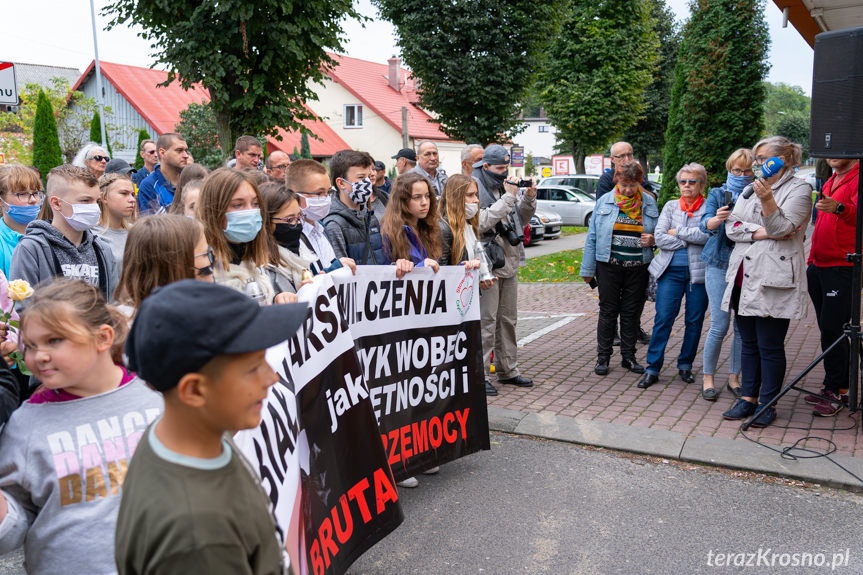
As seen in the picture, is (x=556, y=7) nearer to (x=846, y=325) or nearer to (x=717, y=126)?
(x=717, y=126)

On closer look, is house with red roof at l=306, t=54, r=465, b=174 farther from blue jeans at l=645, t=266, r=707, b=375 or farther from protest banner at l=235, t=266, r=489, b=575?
protest banner at l=235, t=266, r=489, b=575

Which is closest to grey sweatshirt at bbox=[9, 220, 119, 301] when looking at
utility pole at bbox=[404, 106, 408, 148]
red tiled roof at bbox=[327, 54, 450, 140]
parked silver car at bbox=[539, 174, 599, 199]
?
parked silver car at bbox=[539, 174, 599, 199]

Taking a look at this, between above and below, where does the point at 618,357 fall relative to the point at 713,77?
below

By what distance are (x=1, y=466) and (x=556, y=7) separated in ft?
73.8

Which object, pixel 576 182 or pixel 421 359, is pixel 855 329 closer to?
pixel 421 359

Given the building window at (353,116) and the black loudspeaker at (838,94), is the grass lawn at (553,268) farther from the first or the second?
the building window at (353,116)

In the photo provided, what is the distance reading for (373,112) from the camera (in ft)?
147

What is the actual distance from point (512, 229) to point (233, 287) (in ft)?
12.3

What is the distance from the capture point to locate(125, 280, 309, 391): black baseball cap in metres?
1.22

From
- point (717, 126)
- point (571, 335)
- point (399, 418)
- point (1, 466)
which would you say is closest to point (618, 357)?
point (571, 335)

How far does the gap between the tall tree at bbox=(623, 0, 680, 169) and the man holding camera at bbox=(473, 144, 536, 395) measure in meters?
38.3

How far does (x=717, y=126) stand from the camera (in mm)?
19188

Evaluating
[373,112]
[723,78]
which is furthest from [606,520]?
[373,112]

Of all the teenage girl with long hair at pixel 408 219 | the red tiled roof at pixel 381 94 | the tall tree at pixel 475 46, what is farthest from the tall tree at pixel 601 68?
the teenage girl with long hair at pixel 408 219
